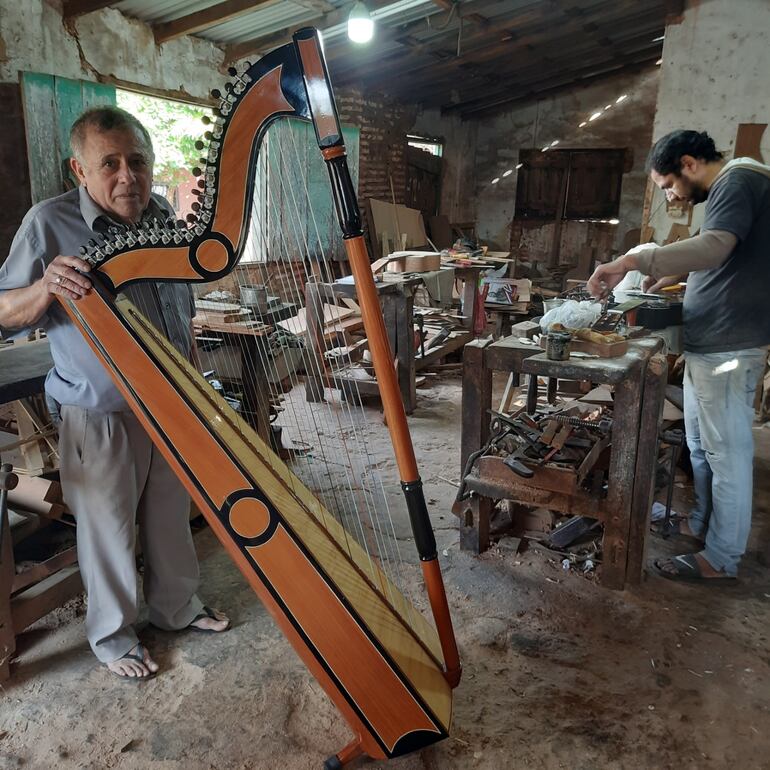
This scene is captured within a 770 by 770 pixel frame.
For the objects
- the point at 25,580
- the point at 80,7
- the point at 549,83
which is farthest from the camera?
the point at 549,83

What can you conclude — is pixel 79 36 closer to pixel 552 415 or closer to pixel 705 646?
pixel 552 415

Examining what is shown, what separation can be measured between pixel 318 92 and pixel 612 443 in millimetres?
1676

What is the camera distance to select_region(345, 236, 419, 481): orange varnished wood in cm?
120

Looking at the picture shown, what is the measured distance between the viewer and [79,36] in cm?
445

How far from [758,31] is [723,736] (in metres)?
5.50

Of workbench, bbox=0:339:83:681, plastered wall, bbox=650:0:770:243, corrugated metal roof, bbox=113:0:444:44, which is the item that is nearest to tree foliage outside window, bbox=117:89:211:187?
corrugated metal roof, bbox=113:0:444:44

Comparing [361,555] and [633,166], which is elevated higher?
[633,166]

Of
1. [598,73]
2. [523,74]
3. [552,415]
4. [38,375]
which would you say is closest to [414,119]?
[523,74]

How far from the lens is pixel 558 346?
2295 mm

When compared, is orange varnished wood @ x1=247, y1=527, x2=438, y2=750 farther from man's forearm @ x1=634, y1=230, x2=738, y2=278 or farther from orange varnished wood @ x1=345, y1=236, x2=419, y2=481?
man's forearm @ x1=634, y1=230, x2=738, y2=278

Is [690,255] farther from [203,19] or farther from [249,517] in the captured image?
[203,19]

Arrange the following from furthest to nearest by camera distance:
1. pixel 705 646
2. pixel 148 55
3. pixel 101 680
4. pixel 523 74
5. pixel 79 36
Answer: pixel 523 74
pixel 148 55
pixel 79 36
pixel 705 646
pixel 101 680

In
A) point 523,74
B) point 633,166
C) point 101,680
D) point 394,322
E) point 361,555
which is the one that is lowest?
point 101,680

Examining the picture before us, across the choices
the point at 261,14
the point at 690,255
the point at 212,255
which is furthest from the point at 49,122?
the point at 690,255
